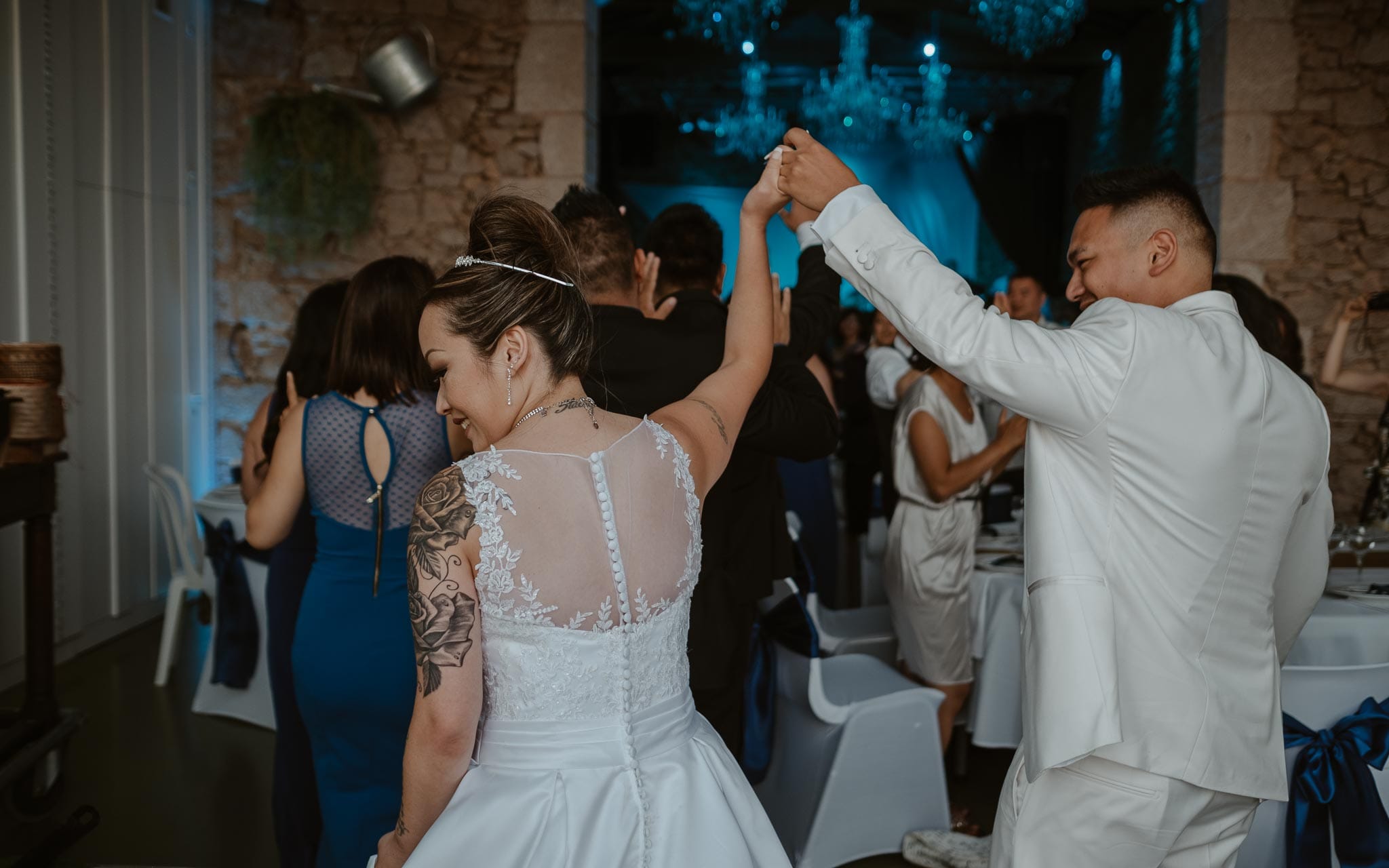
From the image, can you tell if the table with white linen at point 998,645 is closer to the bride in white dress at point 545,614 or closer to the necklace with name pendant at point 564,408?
the bride in white dress at point 545,614

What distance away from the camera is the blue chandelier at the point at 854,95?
8.10 m

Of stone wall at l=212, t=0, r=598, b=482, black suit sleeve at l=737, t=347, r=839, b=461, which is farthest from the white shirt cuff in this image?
stone wall at l=212, t=0, r=598, b=482

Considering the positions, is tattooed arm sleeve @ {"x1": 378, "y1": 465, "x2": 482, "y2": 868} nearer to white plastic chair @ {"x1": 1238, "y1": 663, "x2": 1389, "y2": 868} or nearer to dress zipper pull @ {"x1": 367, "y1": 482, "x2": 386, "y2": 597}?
dress zipper pull @ {"x1": 367, "y1": 482, "x2": 386, "y2": 597}

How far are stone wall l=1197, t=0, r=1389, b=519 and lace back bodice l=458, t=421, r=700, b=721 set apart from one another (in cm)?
542

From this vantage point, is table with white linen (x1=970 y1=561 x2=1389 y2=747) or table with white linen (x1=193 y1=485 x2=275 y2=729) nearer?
table with white linen (x1=970 y1=561 x2=1389 y2=747)

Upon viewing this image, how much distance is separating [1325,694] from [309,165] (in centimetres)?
544

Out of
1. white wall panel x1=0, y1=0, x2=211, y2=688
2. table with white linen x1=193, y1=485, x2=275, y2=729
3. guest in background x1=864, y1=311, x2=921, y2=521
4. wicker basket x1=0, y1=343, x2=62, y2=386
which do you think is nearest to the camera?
wicker basket x1=0, y1=343, x2=62, y2=386

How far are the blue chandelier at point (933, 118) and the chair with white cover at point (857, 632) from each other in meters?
5.52

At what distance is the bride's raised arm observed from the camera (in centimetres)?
153

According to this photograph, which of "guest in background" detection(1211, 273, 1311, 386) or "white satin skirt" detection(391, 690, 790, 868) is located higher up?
"guest in background" detection(1211, 273, 1311, 386)

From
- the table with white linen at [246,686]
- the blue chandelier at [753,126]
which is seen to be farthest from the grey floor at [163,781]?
the blue chandelier at [753,126]

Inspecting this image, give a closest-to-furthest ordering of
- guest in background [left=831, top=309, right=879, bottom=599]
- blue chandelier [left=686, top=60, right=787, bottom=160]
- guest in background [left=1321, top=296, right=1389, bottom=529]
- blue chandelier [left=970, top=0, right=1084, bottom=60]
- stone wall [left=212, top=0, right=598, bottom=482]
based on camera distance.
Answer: guest in background [left=1321, top=296, right=1389, bottom=529] → stone wall [left=212, top=0, right=598, bottom=482] → guest in background [left=831, top=309, right=879, bottom=599] → blue chandelier [left=970, top=0, right=1084, bottom=60] → blue chandelier [left=686, top=60, right=787, bottom=160]

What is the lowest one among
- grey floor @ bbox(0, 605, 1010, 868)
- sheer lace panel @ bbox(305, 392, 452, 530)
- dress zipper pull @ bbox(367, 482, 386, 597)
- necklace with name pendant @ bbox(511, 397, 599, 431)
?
grey floor @ bbox(0, 605, 1010, 868)

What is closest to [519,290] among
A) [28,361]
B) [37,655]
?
[28,361]
